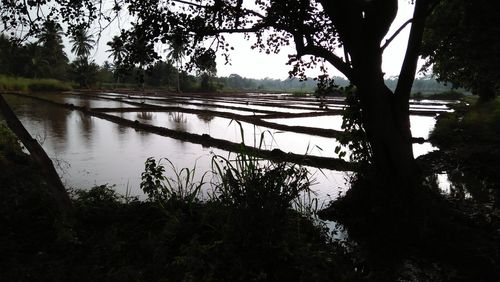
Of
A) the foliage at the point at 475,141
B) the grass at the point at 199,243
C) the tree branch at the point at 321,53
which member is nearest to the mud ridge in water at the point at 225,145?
the grass at the point at 199,243

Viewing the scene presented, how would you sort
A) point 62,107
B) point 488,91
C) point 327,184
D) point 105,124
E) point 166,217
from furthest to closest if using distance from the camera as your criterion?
point 62,107 < point 488,91 < point 105,124 < point 327,184 < point 166,217

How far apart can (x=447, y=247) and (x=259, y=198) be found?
2.17 metres

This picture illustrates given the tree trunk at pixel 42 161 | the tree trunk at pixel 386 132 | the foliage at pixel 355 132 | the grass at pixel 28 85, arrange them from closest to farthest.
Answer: the tree trunk at pixel 42 161, the tree trunk at pixel 386 132, the foliage at pixel 355 132, the grass at pixel 28 85

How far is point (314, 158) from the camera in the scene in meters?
9.10

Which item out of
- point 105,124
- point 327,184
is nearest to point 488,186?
point 327,184

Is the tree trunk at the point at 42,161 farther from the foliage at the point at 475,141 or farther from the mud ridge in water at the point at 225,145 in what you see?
the foliage at the point at 475,141

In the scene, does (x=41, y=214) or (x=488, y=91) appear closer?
(x=41, y=214)

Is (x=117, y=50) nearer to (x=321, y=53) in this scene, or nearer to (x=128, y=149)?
(x=321, y=53)

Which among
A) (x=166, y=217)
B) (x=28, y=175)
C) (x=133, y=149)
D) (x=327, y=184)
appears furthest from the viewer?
(x=133, y=149)

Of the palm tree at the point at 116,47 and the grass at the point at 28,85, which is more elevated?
the palm tree at the point at 116,47

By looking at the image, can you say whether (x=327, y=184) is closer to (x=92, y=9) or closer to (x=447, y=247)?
(x=447, y=247)

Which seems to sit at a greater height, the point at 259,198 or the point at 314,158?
the point at 259,198

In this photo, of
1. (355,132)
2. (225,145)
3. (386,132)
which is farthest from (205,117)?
(386,132)

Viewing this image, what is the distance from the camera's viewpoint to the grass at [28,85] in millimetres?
39500
